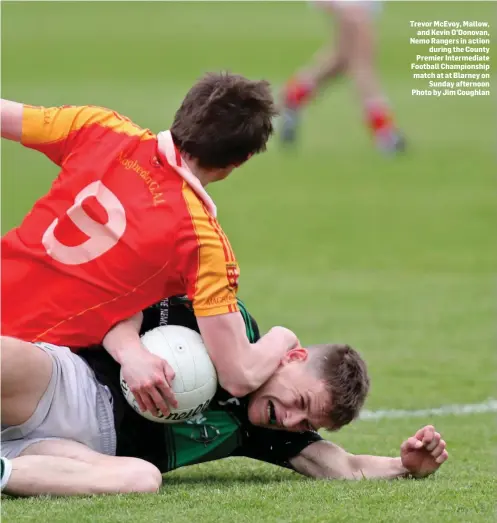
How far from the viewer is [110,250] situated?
5.13 meters

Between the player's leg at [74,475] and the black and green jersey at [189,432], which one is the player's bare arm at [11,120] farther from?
the player's leg at [74,475]

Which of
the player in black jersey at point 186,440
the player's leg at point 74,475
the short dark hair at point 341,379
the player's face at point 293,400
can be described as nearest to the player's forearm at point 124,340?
the player in black jersey at point 186,440

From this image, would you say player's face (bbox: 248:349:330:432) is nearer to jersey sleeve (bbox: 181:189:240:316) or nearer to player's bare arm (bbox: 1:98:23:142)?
jersey sleeve (bbox: 181:189:240:316)

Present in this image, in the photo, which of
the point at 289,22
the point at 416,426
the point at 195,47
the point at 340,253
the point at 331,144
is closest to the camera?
the point at 416,426

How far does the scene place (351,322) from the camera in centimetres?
920

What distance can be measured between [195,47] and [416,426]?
23.9m

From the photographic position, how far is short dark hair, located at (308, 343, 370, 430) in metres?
5.12

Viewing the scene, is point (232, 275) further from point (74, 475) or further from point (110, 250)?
point (74, 475)

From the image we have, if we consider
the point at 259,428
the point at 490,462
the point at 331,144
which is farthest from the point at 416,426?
the point at 331,144

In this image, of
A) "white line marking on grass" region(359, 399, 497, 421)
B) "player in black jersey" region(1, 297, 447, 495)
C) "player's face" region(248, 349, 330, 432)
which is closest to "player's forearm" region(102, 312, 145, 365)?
"player in black jersey" region(1, 297, 447, 495)

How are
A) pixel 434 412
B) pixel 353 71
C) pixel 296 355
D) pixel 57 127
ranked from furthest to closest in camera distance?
1. pixel 353 71
2. pixel 434 412
3. pixel 57 127
4. pixel 296 355

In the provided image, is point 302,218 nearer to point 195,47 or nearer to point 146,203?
point 146,203

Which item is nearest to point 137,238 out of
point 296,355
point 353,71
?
point 296,355

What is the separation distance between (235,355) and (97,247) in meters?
0.71
